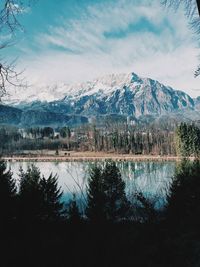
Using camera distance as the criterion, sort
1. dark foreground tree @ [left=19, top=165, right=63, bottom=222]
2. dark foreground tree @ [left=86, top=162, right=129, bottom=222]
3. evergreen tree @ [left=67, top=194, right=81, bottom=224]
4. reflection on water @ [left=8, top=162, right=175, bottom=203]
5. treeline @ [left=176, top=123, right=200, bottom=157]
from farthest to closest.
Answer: treeline @ [left=176, top=123, right=200, bottom=157] < dark foreground tree @ [left=86, top=162, right=129, bottom=222] < reflection on water @ [left=8, top=162, right=175, bottom=203] < dark foreground tree @ [left=19, top=165, right=63, bottom=222] < evergreen tree @ [left=67, top=194, right=81, bottom=224]

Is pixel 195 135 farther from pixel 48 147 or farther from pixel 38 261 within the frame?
pixel 48 147

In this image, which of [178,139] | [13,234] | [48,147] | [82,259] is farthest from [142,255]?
[48,147]

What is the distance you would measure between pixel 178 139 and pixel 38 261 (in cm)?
8775

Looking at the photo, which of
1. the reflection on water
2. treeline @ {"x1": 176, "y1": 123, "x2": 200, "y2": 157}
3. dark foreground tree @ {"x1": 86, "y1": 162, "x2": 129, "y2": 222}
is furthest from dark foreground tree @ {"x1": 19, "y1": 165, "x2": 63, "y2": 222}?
treeline @ {"x1": 176, "y1": 123, "x2": 200, "y2": 157}

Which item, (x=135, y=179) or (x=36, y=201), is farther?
(x=135, y=179)

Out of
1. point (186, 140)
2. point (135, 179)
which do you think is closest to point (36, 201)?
point (135, 179)

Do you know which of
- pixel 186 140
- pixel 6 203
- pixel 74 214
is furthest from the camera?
pixel 186 140

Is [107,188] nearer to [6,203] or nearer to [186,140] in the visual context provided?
[6,203]

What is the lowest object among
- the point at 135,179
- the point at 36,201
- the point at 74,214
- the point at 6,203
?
the point at 135,179

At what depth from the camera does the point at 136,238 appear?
8.20m

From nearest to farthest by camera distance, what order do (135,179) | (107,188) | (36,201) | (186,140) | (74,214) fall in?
(74,214) → (36,201) → (107,188) → (135,179) → (186,140)

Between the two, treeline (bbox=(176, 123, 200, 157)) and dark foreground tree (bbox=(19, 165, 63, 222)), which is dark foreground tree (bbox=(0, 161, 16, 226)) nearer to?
dark foreground tree (bbox=(19, 165, 63, 222))

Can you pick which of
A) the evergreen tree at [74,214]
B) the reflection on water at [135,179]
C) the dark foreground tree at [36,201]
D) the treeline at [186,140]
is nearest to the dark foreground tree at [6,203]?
the dark foreground tree at [36,201]

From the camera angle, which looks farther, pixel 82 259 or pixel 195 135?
pixel 195 135
